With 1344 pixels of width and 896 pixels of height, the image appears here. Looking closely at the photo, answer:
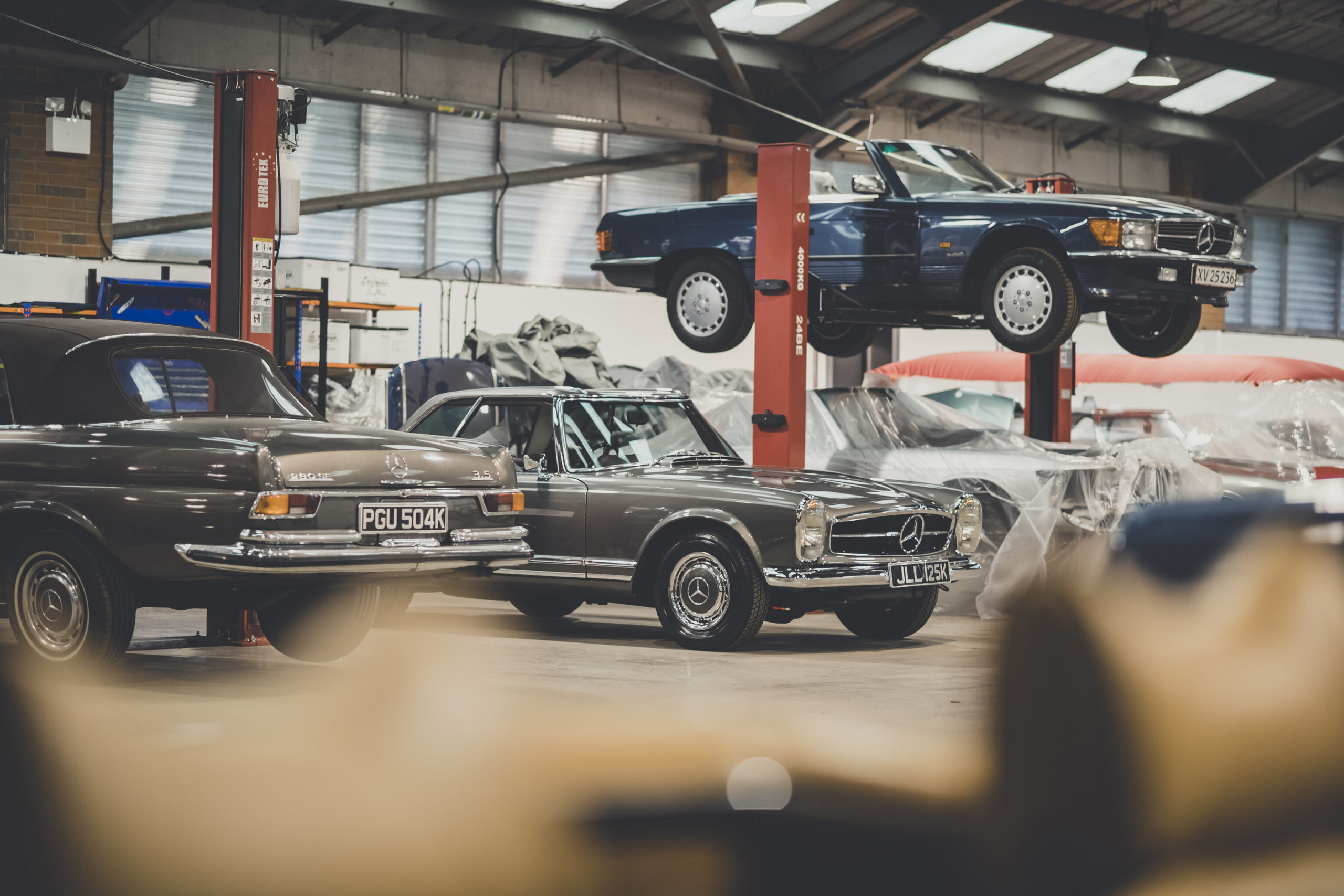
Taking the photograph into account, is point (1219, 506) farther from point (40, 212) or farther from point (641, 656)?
point (40, 212)

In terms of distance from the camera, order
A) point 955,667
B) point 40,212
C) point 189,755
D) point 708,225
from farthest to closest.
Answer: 1. point 40,212
2. point 708,225
3. point 955,667
4. point 189,755

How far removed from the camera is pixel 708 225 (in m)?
11.0

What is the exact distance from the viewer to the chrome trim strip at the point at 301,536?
17.8 feet

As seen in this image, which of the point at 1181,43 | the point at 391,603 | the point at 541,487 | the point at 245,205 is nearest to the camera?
the point at 391,603

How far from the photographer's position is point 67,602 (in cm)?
570

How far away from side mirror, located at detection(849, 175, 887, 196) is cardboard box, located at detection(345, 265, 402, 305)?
19.1ft

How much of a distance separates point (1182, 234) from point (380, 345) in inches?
316

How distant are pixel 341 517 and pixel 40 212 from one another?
37.5 ft

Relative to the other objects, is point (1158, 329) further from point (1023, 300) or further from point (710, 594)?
point (710, 594)

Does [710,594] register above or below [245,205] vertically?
below

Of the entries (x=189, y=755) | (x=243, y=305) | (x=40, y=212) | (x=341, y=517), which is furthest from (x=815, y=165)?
(x=189, y=755)

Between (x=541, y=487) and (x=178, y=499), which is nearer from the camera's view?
(x=178, y=499)

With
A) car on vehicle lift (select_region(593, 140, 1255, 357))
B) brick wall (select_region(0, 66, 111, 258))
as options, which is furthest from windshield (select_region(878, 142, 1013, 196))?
brick wall (select_region(0, 66, 111, 258))

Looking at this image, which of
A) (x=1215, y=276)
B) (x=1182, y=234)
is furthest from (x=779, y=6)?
(x=1215, y=276)
